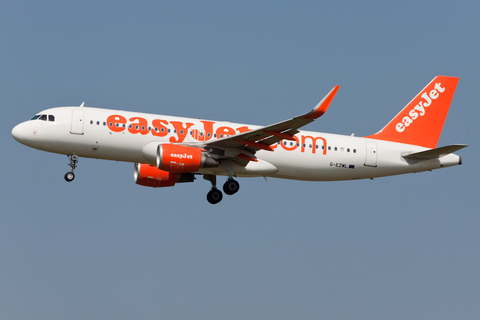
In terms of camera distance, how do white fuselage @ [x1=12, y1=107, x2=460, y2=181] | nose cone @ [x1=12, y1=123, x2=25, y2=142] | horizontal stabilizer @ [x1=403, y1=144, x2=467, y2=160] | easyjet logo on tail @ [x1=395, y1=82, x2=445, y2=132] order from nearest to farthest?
white fuselage @ [x1=12, y1=107, x2=460, y2=181] → nose cone @ [x1=12, y1=123, x2=25, y2=142] → horizontal stabilizer @ [x1=403, y1=144, x2=467, y2=160] → easyjet logo on tail @ [x1=395, y1=82, x2=445, y2=132]

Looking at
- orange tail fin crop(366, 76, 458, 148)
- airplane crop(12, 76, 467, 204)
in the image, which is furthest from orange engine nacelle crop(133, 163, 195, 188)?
orange tail fin crop(366, 76, 458, 148)

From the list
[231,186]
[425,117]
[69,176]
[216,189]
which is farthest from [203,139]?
[425,117]

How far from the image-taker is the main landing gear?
35.7 m

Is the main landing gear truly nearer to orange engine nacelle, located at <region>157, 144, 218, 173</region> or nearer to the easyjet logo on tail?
orange engine nacelle, located at <region>157, 144, 218, 173</region>

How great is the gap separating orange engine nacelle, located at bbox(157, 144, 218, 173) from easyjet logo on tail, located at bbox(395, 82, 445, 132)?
45.6 ft

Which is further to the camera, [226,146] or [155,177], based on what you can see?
[155,177]

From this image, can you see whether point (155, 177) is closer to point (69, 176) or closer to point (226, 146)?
point (69, 176)

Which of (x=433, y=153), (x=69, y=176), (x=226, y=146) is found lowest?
(x=69, y=176)

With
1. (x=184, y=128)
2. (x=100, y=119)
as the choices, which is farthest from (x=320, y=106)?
(x=100, y=119)

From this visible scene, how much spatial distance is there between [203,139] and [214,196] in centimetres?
372

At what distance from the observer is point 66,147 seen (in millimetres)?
33969

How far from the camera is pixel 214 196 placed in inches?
1455

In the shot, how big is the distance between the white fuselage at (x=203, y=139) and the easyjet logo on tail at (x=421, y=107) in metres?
1.72

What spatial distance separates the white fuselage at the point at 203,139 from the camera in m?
33.9
